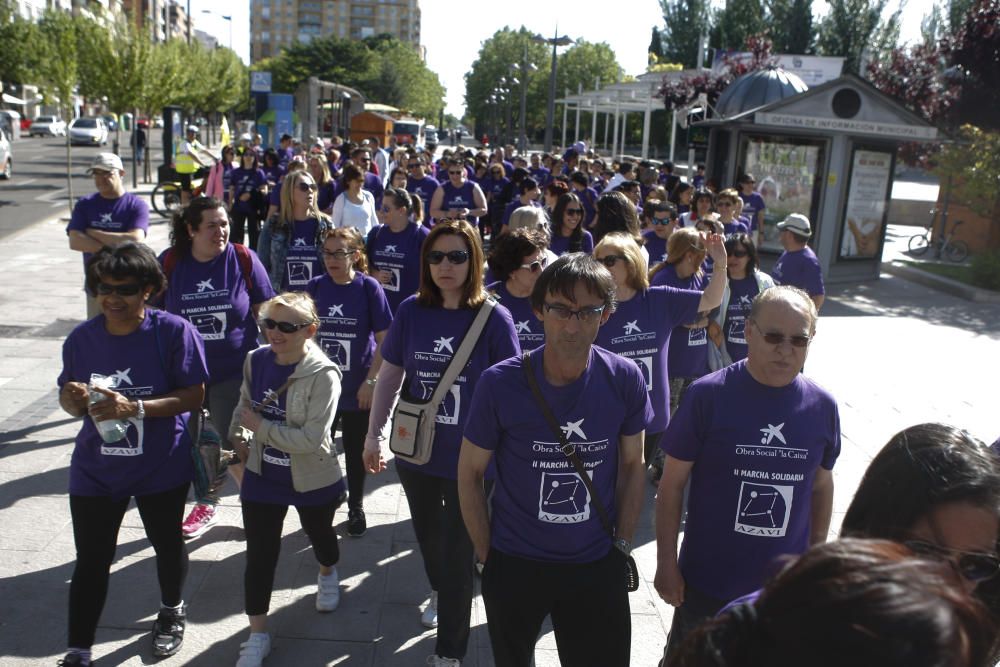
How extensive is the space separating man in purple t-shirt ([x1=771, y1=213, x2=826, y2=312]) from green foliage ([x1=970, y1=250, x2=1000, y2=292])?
33.6ft

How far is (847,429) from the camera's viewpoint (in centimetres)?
762

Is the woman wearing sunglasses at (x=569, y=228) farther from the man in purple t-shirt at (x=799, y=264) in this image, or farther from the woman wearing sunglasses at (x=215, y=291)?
the woman wearing sunglasses at (x=215, y=291)

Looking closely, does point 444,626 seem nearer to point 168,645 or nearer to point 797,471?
point 168,645

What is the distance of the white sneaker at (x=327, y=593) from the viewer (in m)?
4.35

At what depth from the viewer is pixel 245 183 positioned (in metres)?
13.7

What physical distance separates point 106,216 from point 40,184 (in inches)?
968

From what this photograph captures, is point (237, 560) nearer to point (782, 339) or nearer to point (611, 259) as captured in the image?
point (611, 259)

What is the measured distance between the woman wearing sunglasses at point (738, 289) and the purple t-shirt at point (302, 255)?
3.06m

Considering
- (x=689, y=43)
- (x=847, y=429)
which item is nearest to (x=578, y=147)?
(x=847, y=429)

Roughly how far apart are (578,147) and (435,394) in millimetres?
17887

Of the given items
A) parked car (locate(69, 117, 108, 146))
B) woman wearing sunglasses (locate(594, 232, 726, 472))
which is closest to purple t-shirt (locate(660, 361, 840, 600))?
woman wearing sunglasses (locate(594, 232, 726, 472))

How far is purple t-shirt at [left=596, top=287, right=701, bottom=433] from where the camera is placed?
14.6 feet

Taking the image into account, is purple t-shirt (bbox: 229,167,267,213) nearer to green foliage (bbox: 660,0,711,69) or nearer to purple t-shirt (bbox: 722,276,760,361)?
purple t-shirt (bbox: 722,276,760,361)

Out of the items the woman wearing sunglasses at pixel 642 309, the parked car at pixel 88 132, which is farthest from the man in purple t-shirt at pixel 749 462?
the parked car at pixel 88 132
